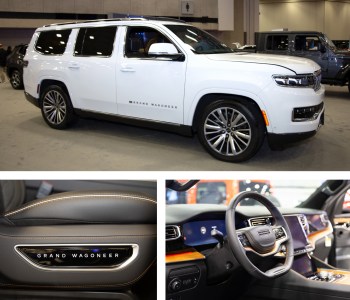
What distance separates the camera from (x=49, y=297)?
8.54 feet

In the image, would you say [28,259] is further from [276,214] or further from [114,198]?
[276,214]

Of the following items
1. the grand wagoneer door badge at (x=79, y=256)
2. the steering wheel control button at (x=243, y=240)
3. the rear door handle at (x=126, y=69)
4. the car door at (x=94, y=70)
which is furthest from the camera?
the car door at (x=94, y=70)

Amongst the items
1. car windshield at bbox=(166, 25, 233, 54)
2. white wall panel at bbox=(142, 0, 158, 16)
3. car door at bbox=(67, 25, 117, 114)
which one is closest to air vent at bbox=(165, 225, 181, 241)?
car windshield at bbox=(166, 25, 233, 54)

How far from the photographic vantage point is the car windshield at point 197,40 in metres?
5.58

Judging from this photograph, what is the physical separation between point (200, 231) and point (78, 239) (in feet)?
2.14

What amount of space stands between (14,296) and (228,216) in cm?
127

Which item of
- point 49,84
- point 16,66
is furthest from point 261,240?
point 16,66

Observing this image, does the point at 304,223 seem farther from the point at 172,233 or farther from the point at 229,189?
the point at 172,233

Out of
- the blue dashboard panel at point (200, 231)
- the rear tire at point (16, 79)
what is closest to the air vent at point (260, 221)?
the blue dashboard panel at point (200, 231)

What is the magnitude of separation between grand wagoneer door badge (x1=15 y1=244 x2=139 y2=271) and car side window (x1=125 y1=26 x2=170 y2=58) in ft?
12.3

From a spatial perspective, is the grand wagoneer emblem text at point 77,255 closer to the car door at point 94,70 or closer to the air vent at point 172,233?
the air vent at point 172,233

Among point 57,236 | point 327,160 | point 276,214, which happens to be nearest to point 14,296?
point 57,236

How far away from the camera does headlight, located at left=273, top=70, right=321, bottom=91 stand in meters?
4.89

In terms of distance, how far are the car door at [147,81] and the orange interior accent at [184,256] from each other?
302 centimetres
